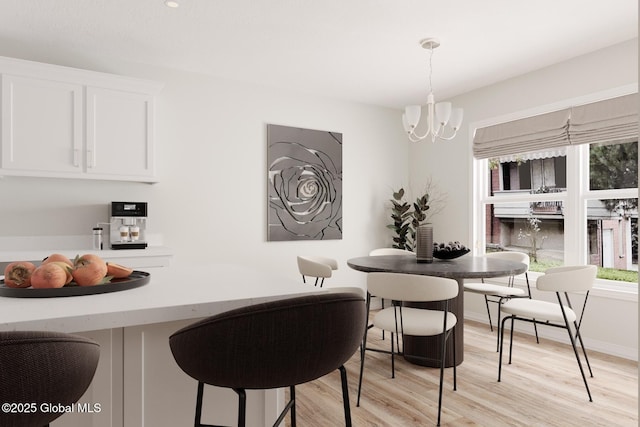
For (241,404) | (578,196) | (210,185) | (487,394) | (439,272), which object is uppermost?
(210,185)

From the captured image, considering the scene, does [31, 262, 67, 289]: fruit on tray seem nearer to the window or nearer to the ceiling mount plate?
the ceiling mount plate

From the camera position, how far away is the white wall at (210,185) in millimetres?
3439

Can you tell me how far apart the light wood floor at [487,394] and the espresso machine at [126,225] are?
1818mm

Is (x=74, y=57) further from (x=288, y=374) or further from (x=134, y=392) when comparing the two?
(x=288, y=374)

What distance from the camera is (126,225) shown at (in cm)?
346

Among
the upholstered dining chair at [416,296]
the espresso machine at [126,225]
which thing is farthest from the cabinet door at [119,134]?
the upholstered dining chair at [416,296]

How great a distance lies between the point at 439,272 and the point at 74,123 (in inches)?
113

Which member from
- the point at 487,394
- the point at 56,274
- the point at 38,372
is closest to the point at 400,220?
the point at 487,394

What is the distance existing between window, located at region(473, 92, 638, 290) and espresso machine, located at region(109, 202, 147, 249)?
3.34 meters

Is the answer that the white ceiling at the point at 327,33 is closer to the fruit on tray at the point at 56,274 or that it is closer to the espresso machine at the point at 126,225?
the espresso machine at the point at 126,225

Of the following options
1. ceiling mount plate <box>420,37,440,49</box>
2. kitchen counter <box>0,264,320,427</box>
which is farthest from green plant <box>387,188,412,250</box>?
kitchen counter <box>0,264,320,427</box>

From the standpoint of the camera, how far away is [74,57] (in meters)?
3.47

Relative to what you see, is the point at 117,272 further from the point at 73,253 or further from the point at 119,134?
the point at 119,134

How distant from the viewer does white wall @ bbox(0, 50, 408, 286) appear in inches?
135
